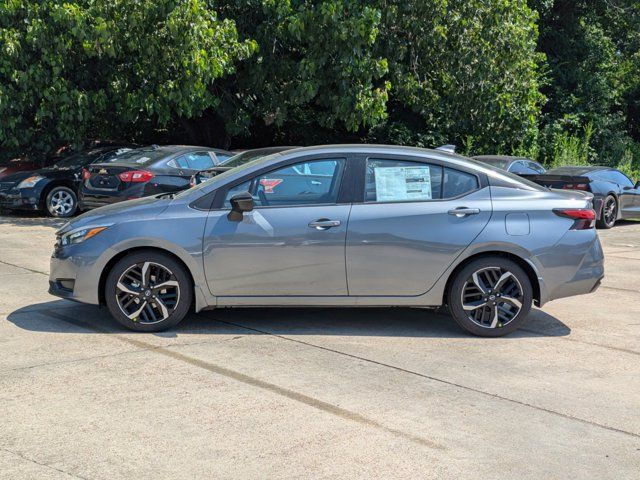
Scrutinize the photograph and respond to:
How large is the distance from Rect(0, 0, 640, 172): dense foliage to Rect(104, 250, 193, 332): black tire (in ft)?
31.8

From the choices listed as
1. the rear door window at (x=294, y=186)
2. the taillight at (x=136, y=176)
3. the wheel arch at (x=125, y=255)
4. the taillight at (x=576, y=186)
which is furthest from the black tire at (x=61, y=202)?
the rear door window at (x=294, y=186)

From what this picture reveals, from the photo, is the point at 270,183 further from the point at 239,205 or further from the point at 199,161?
the point at 199,161

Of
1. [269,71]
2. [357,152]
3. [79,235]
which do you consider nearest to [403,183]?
[357,152]

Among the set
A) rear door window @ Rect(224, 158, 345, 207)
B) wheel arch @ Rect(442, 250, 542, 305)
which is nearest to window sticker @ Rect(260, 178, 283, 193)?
rear door window @ Rect(224, 158, 345, 207)

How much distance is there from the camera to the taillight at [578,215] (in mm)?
7082

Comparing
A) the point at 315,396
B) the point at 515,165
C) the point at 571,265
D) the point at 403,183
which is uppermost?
the point at 515,165

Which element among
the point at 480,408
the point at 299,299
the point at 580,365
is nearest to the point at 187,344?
the point at 299,299

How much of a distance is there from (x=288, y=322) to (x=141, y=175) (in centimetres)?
766

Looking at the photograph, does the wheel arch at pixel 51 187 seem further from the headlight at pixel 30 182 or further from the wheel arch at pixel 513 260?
the wheel arch at pixel 513 260

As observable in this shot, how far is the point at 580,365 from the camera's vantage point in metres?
6.34

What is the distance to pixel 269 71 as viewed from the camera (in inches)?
749

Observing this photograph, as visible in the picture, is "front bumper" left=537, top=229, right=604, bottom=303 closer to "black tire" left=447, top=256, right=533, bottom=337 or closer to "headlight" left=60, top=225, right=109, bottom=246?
"black tire" left=447, top=256, right=533, bottom=337

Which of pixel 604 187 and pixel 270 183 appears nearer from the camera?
pixel 270 183

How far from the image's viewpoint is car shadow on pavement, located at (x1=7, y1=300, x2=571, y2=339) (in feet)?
23.4
